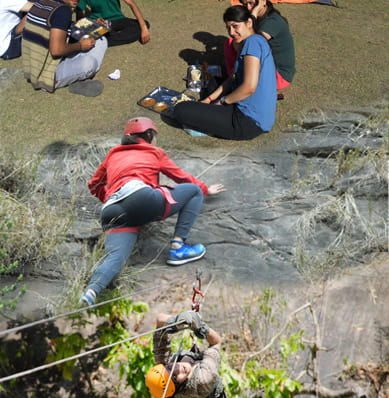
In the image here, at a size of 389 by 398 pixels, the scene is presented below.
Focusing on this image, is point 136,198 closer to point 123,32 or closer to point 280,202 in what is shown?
point 280,202

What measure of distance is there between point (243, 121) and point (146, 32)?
7.49 ft

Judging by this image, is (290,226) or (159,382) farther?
(290,226)

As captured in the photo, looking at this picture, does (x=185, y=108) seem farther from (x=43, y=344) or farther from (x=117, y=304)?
(x=43, y=344)

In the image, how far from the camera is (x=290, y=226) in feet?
12.5

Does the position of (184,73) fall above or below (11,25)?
below

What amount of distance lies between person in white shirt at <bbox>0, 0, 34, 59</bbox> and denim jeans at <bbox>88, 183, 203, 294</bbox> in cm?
339

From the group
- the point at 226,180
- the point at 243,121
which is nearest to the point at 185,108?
the point at 243,121

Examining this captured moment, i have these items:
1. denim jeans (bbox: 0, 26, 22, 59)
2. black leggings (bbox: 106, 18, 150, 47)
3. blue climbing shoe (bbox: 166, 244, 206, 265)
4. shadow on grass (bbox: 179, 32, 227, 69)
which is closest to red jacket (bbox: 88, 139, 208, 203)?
blue climbing shoe (bbox: 166, 244, 206, 265)

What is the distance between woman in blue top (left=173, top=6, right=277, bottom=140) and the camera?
4.07 meters

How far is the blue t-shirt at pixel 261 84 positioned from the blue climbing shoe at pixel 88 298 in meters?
2.16

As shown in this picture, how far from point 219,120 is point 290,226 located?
4.05ft

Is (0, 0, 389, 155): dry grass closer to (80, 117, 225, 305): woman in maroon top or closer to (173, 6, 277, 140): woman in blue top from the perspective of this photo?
(173, 6, 277, 140): woman in blue top

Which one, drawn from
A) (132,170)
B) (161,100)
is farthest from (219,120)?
(132,170)

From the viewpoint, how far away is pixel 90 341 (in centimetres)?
352
